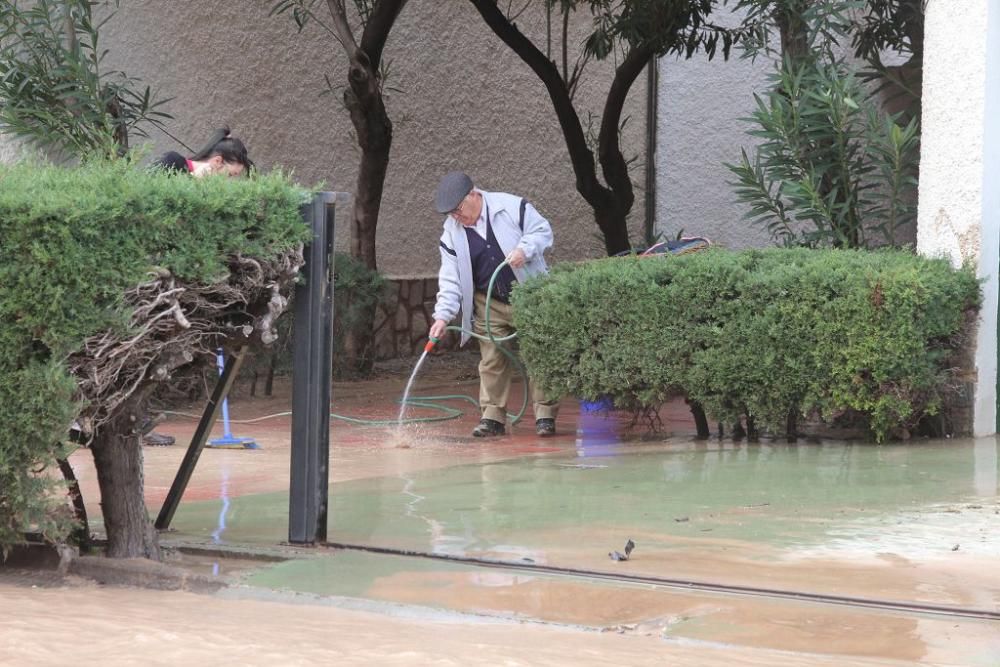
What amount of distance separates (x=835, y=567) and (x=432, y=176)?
9.79m

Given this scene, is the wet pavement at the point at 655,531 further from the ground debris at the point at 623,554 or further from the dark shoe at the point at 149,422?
the dark shoe at the point at 149,422

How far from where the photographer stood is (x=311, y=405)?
17.9 feet

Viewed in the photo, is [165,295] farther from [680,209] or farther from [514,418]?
[680,209]

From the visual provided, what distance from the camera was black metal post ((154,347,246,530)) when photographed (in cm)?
558

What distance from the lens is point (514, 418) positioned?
9.52 meters

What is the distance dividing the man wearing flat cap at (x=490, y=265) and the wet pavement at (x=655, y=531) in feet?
1.23

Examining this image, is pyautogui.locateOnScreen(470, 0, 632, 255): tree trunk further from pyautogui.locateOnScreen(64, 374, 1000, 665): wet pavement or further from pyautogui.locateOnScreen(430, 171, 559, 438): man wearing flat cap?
pyautogui.locateOnScreen(64, 374, 1000, 665): wet pavement

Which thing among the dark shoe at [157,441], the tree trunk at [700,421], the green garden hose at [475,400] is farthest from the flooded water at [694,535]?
the dark shoe at [157,441]

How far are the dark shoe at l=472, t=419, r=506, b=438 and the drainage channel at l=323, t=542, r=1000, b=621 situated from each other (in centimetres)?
369

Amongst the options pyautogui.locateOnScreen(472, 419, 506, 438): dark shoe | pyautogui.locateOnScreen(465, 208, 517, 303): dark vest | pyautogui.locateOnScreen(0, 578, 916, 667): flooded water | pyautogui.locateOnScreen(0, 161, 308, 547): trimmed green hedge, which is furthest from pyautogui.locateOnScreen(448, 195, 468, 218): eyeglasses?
pyautogui.locateOnScreen(0, 578, 916, 667): flooded water

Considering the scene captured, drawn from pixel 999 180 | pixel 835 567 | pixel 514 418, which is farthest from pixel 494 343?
pixel 835 567

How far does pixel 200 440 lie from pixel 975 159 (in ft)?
16.5

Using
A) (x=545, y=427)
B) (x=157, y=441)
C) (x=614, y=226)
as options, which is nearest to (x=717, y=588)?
(x=545, y=427)

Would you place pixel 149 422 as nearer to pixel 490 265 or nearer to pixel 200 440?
pixel 200 440
